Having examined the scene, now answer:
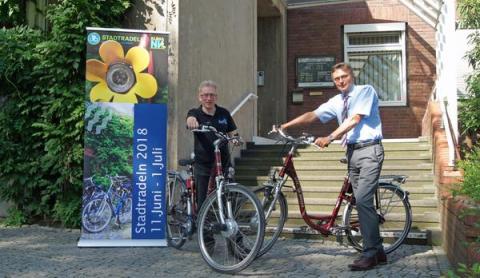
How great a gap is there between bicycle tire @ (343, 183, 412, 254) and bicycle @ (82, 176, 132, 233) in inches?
89.9

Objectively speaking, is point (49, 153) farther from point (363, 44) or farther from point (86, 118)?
point (363, 44)

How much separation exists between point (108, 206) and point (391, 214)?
2.86 m

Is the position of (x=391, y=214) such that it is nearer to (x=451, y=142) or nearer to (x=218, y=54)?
(x=451, y=142)

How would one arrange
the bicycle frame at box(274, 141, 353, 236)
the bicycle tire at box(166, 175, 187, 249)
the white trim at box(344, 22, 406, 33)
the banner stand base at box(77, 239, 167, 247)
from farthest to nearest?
the white trim at box(344, 22, 406, 33) → the banner stand base at box(77, 239, 167, 247) → the bicycle tire at box(166, 175, 187, 249) → the bicycle frame at box(274, 141, 353, 236)

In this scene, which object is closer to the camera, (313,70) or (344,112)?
(344,112)

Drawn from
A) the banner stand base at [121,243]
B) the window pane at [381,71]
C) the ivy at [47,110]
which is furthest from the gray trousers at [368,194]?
the window pane at [381,71]

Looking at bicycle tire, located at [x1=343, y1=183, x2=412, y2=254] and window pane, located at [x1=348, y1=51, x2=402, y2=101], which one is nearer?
bicycle tire, located at [x1=343, y1=183, x2=412, y2=254]

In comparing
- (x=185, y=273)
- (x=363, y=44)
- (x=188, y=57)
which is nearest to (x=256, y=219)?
(x=185, y=273)

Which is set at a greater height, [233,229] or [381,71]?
[381,71]

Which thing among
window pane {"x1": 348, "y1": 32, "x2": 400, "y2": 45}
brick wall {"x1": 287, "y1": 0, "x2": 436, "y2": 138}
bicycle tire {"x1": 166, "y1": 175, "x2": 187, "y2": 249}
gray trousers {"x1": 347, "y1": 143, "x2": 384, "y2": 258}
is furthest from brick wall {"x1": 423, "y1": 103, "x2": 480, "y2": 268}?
window pane {"x1": 348, "y1": 32, "x2": 400, "y2": 45}

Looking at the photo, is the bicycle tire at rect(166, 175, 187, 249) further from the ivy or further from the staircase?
the ivy

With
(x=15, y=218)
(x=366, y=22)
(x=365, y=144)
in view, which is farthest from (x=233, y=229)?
(x=366, y=22)

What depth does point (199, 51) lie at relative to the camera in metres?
7.39

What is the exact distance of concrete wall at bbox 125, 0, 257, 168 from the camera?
6727 millimetres
